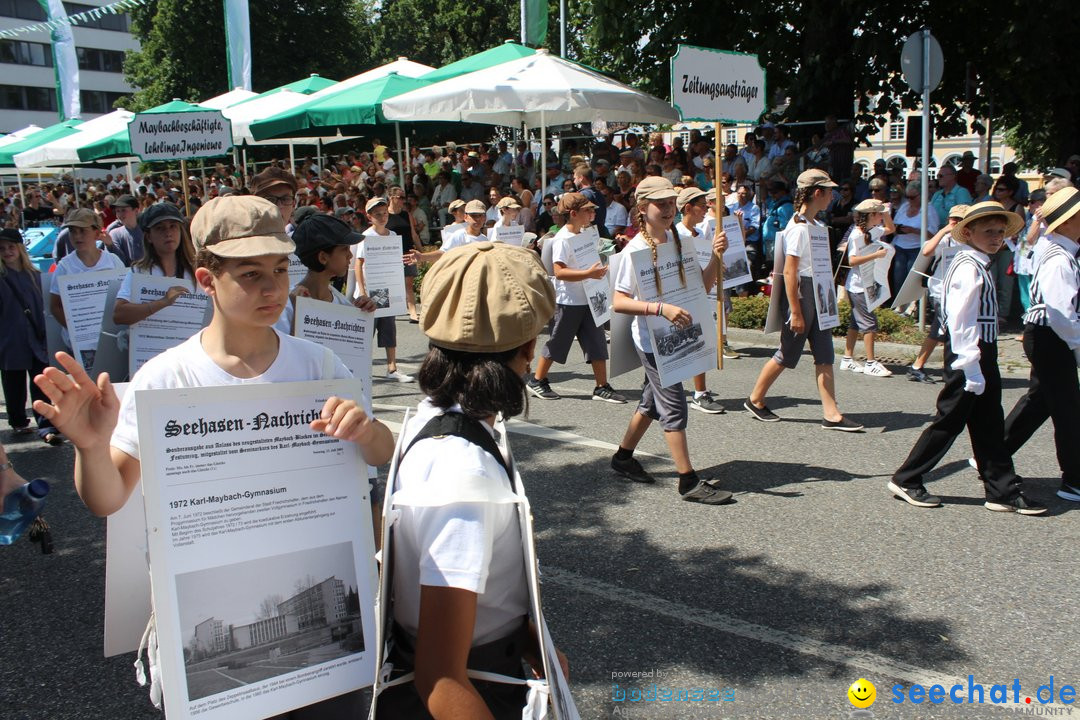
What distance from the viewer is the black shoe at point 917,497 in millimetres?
5383

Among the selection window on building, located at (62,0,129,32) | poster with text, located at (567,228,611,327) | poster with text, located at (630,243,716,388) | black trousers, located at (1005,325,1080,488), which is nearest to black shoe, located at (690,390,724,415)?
poster with text, located at (567,228,611,327)

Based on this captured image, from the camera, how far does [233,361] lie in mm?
2322

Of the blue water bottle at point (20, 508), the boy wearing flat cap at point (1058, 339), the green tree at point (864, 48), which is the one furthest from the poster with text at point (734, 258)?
the blue water bottle at point (20, 508)

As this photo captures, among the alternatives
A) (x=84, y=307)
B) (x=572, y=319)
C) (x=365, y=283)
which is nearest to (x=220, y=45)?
(x=365, y=283)

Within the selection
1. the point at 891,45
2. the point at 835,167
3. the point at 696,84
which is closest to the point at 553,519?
the point at 696,84

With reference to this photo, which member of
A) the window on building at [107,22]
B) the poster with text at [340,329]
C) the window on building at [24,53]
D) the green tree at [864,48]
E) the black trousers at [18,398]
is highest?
the window on building at [107,22]

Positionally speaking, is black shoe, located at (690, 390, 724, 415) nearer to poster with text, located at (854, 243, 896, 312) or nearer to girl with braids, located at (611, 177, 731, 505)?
girl with braids, located at (611, 177, 731, 505)

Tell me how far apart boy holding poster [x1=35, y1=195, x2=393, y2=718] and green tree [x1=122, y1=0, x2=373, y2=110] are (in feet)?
158

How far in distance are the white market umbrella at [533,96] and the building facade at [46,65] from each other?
57.5m

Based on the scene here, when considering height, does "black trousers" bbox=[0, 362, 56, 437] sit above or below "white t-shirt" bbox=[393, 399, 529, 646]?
below

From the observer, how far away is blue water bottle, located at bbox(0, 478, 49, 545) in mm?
3855

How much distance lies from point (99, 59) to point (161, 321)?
253 feet

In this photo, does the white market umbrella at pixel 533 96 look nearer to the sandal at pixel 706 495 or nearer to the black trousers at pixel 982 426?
the sandal at pixel 706 495

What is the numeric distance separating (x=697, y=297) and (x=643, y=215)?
666 mm
